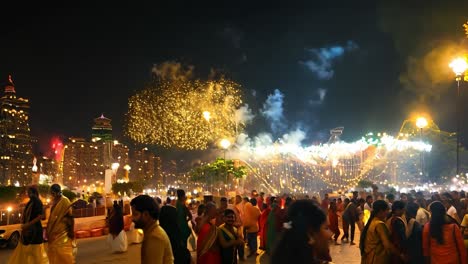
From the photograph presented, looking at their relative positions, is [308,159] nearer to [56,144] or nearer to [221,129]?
[221,129]

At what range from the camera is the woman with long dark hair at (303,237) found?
140 inches

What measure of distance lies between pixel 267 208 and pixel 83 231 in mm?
11577

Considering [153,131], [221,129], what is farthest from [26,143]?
[221,129]

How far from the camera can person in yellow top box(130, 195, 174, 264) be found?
187 inches

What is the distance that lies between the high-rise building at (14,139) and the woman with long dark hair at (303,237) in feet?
246

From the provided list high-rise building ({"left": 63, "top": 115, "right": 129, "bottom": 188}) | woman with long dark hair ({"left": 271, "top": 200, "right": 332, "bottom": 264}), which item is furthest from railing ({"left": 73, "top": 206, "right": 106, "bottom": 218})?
high-rise building ({"left": 63, "top": 115, "right": 129, "bottom": 188})

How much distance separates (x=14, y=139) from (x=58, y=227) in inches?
2856

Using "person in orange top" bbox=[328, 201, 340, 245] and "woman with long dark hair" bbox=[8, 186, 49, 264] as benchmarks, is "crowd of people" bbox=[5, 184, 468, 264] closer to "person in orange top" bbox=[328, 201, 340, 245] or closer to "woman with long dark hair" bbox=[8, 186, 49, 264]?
"woman with long dark hair" bbox=[8, 186, 49, 264]

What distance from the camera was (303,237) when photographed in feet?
11.8

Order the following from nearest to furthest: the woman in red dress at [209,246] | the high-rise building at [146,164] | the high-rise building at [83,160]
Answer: the woman in red dress at [209,246] → the high-rise building at [83,160] → the high-rise building at [146,164]

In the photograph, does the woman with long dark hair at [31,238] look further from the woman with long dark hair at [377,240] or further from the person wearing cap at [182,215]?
the woman with long dark hair at [377,240]

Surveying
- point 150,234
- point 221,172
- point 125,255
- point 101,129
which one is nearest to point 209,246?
point 150,234

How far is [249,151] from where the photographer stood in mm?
43656

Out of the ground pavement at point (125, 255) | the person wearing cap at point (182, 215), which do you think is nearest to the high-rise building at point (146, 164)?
the ground pavement at point (125, 255)
